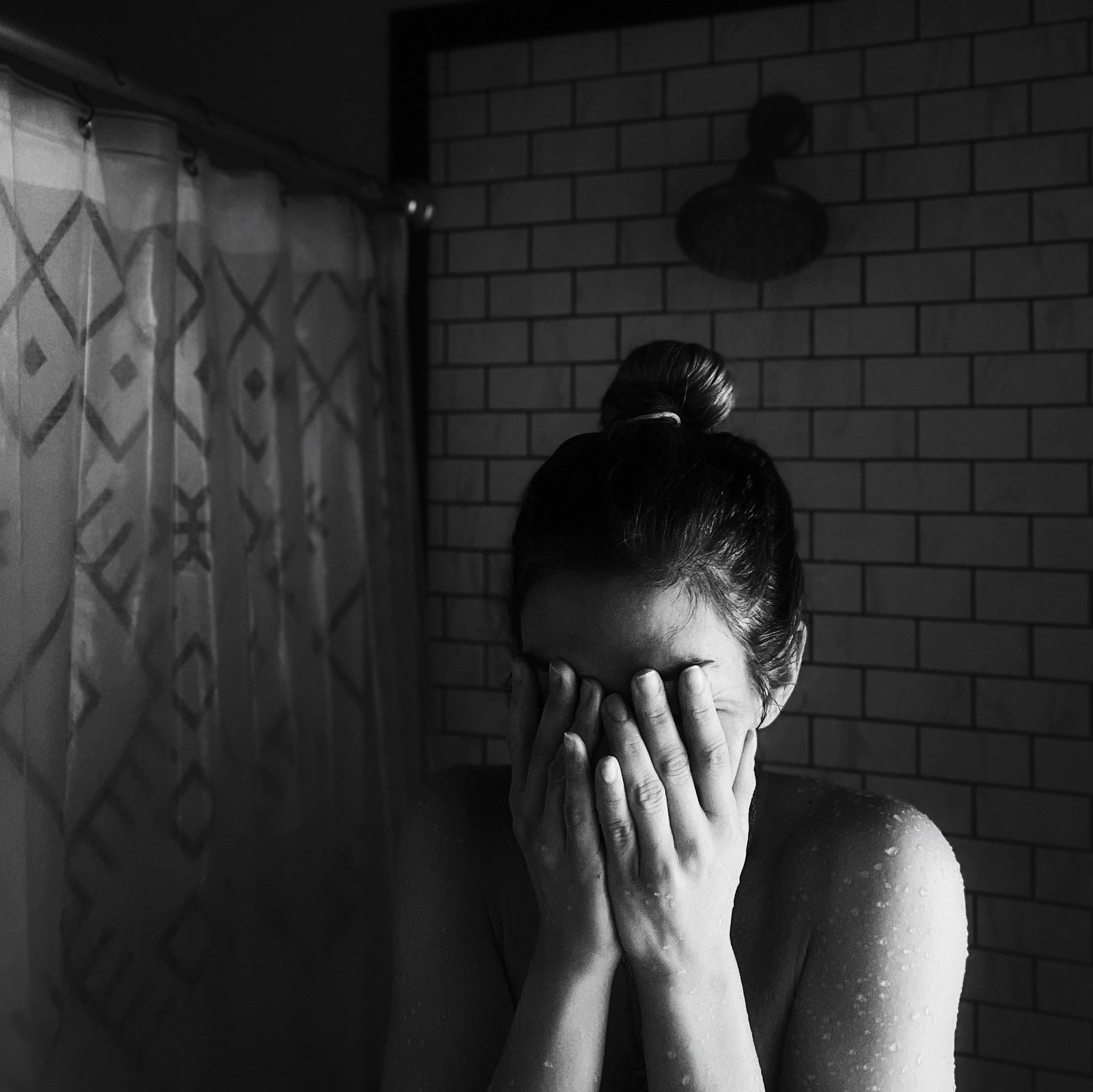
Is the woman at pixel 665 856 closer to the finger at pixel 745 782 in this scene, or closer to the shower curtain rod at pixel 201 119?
the finger at pixel 745 782

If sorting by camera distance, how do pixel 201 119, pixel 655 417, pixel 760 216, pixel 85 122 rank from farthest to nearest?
1. pixel 760 216
2. pixel 201 119
3. pixel 85 122
4. pixel 655 417

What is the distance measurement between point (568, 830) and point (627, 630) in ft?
0.60

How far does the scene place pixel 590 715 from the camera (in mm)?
929

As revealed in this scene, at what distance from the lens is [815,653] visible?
66.9 inches

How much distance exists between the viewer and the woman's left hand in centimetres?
90

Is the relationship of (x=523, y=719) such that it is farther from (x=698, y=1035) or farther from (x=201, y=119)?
(x=201, y=119)

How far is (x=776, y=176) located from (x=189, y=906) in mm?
1273

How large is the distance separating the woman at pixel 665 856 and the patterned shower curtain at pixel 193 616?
38cm

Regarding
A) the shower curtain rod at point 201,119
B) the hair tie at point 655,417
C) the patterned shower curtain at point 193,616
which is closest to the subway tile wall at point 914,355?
the shower curtain rod at point 201,119

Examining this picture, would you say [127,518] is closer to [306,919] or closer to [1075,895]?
[306,919]

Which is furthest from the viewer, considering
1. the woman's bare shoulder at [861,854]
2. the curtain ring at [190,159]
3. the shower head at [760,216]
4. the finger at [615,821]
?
the shower head at [760,216]

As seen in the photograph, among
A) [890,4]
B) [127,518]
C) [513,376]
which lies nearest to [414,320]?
[513,376]

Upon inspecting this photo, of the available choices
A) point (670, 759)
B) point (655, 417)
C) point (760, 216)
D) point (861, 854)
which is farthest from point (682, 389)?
point (760, 216)

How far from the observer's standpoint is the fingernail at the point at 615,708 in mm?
908
